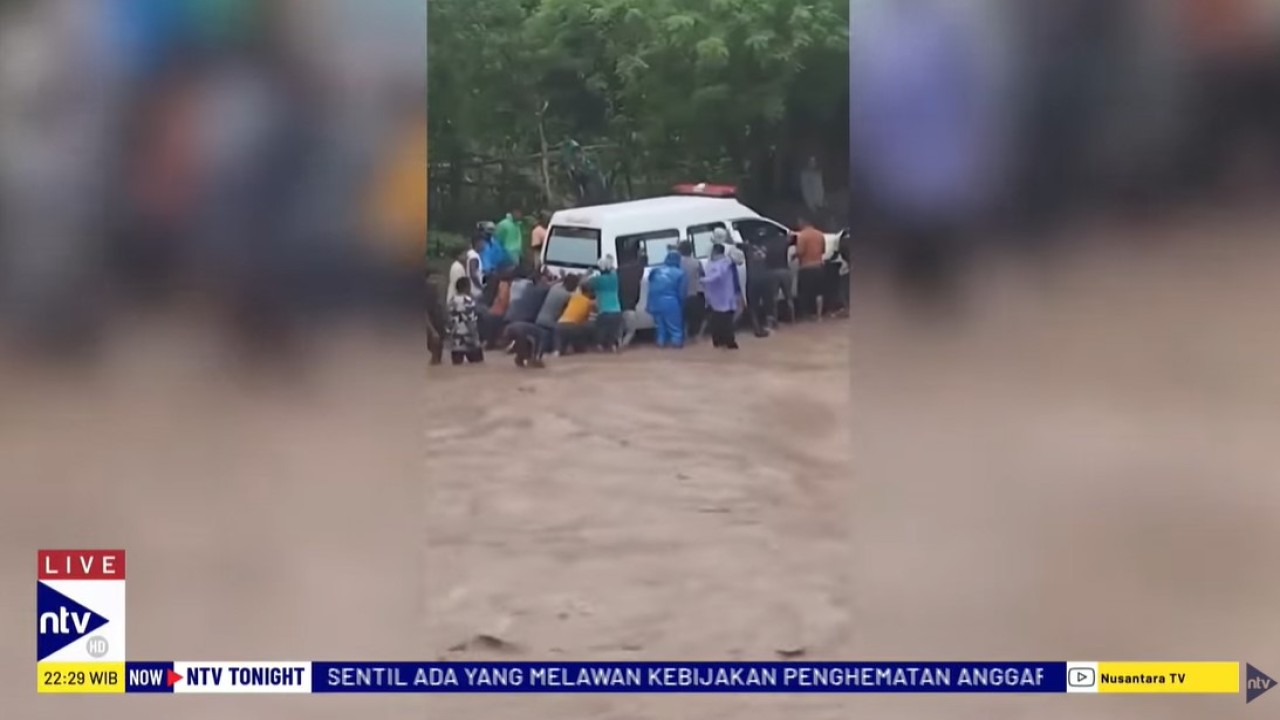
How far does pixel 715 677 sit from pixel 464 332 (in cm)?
120

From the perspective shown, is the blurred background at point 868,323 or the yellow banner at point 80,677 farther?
the yellow banner at point 80,677

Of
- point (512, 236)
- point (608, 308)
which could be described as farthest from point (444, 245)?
point (608, 308)

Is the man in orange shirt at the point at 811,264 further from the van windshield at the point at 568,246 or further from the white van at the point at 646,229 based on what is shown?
the van windshield at the point at 568,246

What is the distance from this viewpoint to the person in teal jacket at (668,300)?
2.88m

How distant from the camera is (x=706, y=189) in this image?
2.86 m

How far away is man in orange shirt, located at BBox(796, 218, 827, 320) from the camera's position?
285 cm

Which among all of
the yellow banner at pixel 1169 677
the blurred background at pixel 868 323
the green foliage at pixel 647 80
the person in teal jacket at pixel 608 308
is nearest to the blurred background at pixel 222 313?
the blurred background at pixel 868 323

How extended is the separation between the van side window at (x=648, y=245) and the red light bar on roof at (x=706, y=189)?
0.37 ft

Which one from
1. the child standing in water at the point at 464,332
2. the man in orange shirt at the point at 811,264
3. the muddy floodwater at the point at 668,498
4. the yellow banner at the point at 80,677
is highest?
the man in orange shirt at the point at 811,264

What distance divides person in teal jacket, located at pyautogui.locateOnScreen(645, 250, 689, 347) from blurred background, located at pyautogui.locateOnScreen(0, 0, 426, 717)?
26.2 inches

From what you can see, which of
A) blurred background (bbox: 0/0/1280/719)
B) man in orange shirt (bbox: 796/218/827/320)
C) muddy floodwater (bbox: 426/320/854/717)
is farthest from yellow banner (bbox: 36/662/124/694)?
man in orange shirt (bbox: 796/218/827/320)

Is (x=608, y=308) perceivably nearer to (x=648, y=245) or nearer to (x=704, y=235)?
(x=648, y=245)

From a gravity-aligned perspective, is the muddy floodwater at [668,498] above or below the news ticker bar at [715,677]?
above

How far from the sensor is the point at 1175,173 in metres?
2.85
